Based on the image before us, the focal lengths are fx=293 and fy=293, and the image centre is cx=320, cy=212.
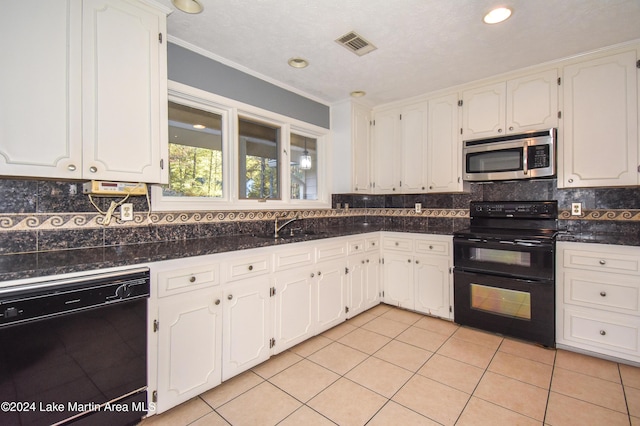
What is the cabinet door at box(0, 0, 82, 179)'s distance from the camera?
1374 millimetres

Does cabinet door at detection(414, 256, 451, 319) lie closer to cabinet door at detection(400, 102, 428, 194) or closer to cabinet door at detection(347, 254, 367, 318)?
cabinet door at detection(347, 254, 367, 318)

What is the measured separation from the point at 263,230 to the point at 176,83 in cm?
138

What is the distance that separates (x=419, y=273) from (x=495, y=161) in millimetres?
1331

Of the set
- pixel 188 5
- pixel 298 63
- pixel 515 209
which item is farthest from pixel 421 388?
pixel 188 5

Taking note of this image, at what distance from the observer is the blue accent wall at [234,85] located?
2201mm

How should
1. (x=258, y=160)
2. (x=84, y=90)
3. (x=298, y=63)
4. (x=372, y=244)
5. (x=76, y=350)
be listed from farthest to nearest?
(x=372, y=244) < (x=258, y=160) < (x=298, y=63) < (x=84, y=90) < (x=76, y=350)

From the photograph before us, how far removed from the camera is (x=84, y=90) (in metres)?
1.58

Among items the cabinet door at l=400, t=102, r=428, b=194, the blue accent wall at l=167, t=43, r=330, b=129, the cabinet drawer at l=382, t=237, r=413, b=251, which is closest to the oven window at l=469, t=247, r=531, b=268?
the cabinet drawer at l=382, t=237, r=413, b=251

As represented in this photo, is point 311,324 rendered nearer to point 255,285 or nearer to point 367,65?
point 255,285

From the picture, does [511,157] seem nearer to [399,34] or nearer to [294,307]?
[399,34]

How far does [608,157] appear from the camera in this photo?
234cm

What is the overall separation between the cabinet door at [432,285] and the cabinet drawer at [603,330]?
922 mm

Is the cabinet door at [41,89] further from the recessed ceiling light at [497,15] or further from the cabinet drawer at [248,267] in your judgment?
the recessed ceiling light at [497,15]

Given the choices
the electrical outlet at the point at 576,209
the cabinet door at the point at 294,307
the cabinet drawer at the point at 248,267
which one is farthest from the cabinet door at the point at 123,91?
the electrical outlet at the point at 576,209
